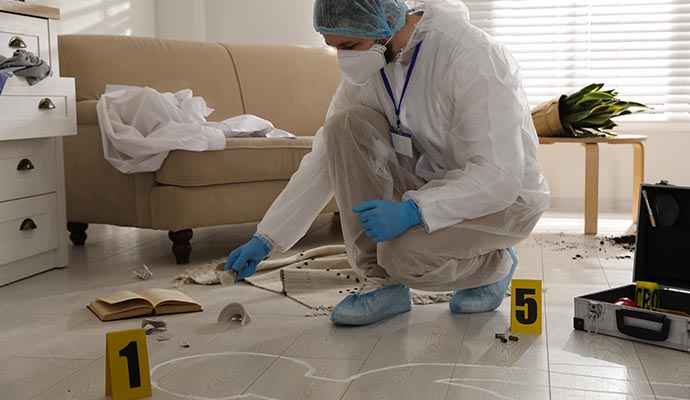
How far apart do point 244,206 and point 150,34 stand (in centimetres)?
216

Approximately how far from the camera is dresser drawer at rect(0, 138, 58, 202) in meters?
2.72

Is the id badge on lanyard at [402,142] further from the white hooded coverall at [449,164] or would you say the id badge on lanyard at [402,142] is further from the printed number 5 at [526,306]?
the printed number 5 at [526,306]

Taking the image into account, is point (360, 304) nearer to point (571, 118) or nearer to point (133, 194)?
point (133, 194)

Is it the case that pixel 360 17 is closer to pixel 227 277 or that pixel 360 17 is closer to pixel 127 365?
pixel 227 277

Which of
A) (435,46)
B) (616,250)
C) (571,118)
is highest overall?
(435,46)

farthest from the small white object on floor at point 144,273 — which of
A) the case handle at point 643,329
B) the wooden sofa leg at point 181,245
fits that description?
the case handle at point 643,329

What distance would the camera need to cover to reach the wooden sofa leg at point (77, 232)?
3.46 metres

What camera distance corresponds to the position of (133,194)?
10.3ft

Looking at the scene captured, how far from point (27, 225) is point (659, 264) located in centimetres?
195

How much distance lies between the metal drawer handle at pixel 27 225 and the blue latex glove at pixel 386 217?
138 cm

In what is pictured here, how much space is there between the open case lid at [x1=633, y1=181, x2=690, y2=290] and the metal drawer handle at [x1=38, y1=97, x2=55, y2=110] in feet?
6.14

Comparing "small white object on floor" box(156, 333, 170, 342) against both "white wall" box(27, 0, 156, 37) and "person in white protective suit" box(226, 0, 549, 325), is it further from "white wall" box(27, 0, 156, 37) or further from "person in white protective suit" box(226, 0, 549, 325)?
"white wall" box(27, 0, 156, 37)

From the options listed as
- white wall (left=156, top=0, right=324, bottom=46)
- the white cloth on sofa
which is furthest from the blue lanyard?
white wall (left=156, top=0, right=324, bottom=46)

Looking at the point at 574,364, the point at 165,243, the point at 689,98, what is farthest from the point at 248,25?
the point at 574,364
